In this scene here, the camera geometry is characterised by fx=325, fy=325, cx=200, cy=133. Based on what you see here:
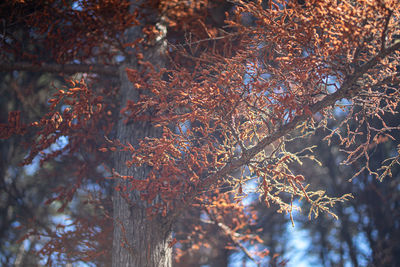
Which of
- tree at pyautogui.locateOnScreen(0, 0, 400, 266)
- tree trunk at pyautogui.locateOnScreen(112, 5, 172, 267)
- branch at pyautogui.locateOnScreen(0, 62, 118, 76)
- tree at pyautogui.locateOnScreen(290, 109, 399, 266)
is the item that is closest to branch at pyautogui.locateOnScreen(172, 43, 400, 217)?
tree at pyautogui.locateOnScreen(0, 0, 400, 266)

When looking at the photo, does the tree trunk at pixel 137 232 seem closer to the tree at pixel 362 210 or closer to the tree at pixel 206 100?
the tree at pixel 206 100

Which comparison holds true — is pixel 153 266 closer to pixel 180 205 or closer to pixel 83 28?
pixel 180 205

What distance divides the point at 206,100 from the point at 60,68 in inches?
126

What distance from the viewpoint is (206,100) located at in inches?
134

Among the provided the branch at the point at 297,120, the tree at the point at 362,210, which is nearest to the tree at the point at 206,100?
the branch at the point at 297,120

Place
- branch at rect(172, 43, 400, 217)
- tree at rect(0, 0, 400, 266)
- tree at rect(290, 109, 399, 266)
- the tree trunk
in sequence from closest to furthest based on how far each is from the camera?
branch at rect(172, 43, 400, 217), tree at rect(0, 0, 400, 266), the tree trunk, tree at rect(290, 109, 399, 266)

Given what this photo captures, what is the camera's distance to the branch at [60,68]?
538 cm

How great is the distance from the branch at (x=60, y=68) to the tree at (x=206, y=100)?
2 cm

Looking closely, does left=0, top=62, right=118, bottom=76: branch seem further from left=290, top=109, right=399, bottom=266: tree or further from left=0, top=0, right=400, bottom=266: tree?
left=290, top=109, right=399, bottom=266: tree

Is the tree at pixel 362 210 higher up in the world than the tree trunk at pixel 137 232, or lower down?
higher up

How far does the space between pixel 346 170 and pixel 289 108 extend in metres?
6.14

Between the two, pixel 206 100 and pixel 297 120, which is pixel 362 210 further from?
Answer: pixel 206 100

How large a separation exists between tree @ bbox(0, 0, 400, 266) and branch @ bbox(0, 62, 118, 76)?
20mm

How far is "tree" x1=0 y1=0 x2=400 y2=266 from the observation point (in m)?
3.24
